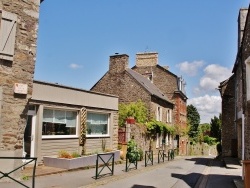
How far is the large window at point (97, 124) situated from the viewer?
18.4m

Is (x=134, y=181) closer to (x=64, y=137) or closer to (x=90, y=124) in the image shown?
(x=64, y=137)

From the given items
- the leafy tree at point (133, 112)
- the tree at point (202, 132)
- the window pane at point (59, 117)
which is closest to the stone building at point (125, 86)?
the leafy tree at point (133, 112)

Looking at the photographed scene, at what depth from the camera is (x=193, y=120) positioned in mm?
58812

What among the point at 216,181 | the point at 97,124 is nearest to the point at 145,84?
the point at 97,124

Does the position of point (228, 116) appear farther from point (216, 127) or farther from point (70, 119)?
point (216, 127)

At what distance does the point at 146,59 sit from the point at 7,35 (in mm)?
27658

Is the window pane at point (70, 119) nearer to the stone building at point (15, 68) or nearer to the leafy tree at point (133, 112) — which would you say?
the stone building at point (15, 68)

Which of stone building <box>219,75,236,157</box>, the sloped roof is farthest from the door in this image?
stone building <box>219,75,236,157</box>

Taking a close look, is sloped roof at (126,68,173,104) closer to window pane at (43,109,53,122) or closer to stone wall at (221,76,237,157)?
stone wall at (221,76,237,157)

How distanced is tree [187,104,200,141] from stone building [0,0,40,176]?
4775 cm

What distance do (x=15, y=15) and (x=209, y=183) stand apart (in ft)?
31.8

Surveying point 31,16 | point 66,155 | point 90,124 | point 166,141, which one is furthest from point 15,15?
point 166,141

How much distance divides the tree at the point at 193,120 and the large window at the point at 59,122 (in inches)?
1628

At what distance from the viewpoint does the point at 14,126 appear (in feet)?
33.0
